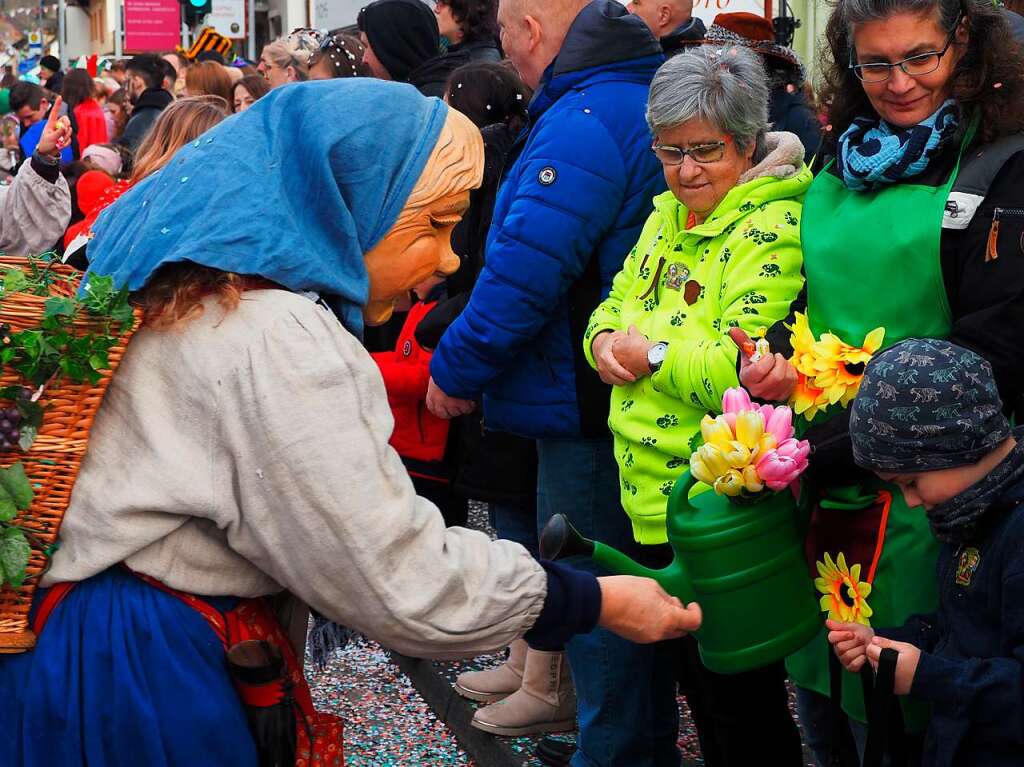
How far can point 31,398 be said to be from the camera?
184cm

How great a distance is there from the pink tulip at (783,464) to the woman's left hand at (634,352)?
64cm

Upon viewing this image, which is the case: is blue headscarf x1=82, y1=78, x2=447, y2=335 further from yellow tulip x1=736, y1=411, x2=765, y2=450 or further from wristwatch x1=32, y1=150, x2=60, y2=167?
wristwatch x1=32, y1=150, x2=60, y2=167

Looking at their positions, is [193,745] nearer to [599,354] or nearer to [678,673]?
[599,354]

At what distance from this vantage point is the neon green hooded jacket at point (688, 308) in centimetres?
281

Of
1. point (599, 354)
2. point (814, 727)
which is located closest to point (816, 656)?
point (814, 727)

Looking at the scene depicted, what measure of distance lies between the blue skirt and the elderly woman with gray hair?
4.28 feet

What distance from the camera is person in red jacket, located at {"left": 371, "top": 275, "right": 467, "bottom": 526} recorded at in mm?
4340

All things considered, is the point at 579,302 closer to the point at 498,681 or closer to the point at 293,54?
the point at 498,681

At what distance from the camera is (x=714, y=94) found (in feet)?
9.86

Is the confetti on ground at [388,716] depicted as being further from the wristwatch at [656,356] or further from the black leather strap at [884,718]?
the black leather strap at [884,718]

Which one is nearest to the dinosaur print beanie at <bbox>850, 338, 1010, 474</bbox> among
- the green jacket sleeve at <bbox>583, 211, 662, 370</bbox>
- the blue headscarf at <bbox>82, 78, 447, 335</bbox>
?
the blue headscarf at <bbox>82, 78, 447, 335</bbox>

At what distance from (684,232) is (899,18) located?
64cm

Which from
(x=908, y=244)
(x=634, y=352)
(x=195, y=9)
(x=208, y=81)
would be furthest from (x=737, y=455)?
(x=195, y=9)

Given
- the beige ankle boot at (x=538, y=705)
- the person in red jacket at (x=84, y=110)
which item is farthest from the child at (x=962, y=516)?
the person in red jacket at (x=84, y=110)
